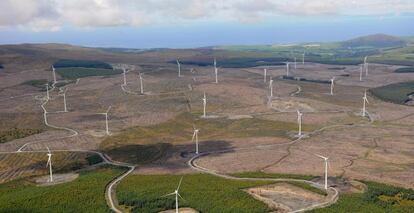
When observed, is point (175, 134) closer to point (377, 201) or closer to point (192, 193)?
point (192, 193)

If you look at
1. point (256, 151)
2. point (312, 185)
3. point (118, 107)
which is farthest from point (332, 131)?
point (118, 107)

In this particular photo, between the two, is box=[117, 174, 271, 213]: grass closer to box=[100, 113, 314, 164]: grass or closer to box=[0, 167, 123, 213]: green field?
box=[0, 167, 123, 213]: green field

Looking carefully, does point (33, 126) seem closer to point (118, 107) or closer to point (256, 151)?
point (118, 107)

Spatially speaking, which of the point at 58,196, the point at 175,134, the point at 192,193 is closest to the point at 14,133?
the point at 175,134

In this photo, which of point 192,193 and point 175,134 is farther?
point 175,134

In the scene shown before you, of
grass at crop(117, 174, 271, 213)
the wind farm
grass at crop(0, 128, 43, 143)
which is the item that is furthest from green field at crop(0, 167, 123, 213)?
grass at crop(0, 128, 43, 143)

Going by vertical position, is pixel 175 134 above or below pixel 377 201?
below
